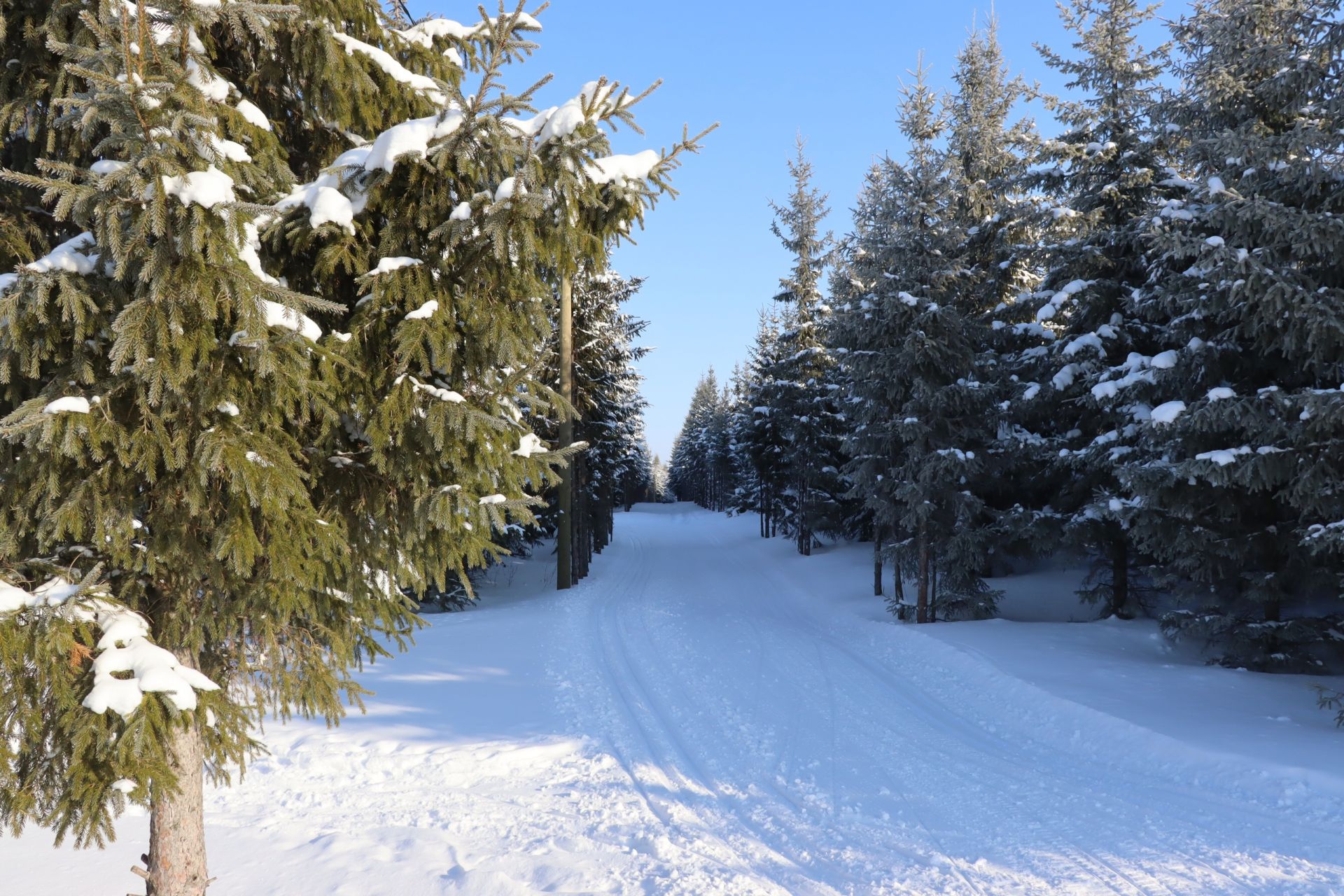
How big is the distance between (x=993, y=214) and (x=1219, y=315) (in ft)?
30.2

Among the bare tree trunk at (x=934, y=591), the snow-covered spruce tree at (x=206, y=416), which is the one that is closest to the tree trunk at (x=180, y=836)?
the snow-covered spruce tree at (x=206, y=416)

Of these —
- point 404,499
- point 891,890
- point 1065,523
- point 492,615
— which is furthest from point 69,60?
point 1065,523

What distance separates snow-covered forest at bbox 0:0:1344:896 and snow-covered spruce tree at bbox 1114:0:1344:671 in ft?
0.27

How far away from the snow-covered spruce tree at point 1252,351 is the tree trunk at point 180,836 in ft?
37.2

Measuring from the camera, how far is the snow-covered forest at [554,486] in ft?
11.5

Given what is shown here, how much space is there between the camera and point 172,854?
4355 mm

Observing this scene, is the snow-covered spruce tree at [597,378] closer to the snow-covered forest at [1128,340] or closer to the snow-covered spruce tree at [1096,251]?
the snow-covered forest at [1128,340]

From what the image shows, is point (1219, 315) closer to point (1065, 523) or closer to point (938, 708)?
point (1065, 523)

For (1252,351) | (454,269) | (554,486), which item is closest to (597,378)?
(554,486)

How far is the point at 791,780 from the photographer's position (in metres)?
7.93

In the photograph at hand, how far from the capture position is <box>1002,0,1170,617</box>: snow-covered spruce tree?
48.1 feet

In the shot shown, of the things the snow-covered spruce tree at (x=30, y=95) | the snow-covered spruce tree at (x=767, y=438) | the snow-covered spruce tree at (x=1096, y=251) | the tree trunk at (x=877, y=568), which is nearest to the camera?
the snow-covered spruce tree at (x=30, y=95)

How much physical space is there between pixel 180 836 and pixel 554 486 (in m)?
6.57

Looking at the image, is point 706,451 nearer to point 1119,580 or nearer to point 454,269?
point 1119,580
